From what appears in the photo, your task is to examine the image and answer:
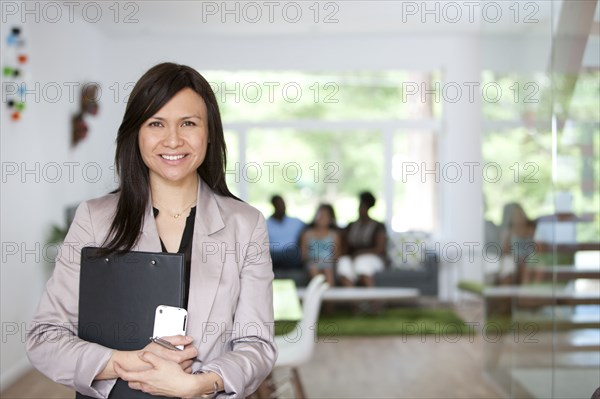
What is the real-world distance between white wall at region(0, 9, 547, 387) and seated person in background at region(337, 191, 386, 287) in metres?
1.08

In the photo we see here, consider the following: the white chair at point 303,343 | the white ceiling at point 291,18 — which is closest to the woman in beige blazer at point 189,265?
the white chair at point 303,343

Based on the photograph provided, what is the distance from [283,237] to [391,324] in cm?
151

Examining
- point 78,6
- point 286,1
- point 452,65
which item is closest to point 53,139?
point 78,6

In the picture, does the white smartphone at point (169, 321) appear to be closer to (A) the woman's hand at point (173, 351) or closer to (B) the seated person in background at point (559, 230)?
(A) the woman's hand at point (173, 351)

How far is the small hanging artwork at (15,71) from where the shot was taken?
571 cm

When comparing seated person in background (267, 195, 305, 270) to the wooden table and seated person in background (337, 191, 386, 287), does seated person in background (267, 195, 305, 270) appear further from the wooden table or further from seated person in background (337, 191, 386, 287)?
the wooden table

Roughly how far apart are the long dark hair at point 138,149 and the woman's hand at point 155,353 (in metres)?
0.22

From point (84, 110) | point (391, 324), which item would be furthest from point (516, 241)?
point (84, 110)

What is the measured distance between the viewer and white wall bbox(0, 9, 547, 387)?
591cm

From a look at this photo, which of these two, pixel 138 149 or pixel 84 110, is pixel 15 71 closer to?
pixel 84 110

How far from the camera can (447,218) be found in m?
9.81

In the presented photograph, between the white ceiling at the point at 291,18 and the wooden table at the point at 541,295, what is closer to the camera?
the wooden table at the point at 541,295

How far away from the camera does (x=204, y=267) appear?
1.95m

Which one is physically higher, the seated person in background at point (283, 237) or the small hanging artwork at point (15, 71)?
the small hanging artwork at point (15, 71)
